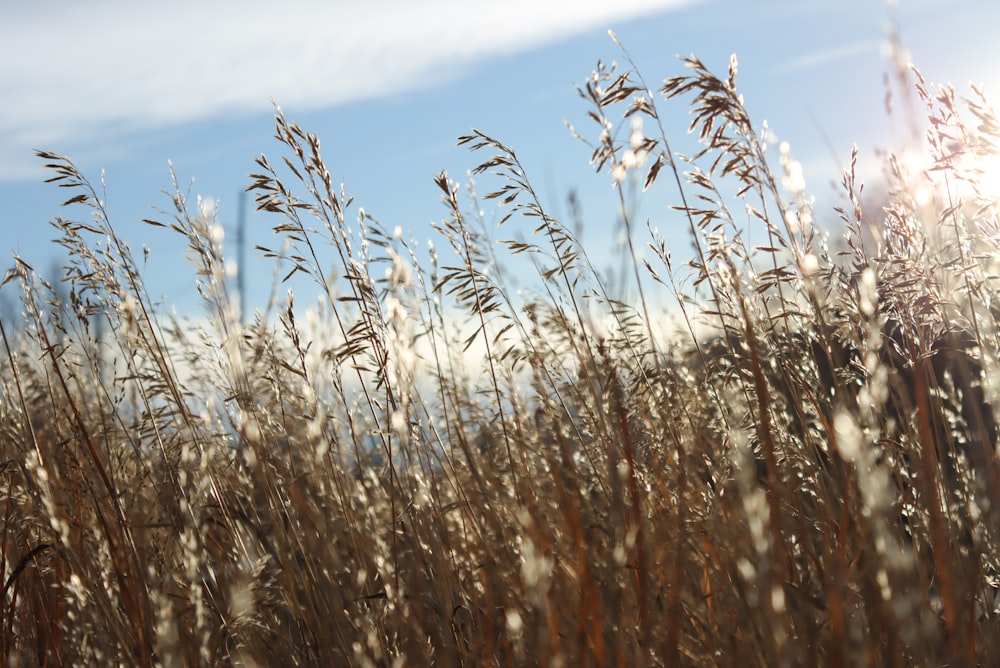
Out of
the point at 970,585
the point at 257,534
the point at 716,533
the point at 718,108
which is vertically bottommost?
the point at 970,585

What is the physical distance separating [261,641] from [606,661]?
967 millimetres

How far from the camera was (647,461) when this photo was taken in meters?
2.10

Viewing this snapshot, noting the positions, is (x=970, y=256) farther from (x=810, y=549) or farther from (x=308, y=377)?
(x=308, y=377)

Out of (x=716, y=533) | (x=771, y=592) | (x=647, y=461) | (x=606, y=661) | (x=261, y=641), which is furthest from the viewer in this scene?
(x=647, y=461)

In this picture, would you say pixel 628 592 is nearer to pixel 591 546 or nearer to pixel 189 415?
pixel 591 546

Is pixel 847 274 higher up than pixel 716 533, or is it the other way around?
pixel 847 274

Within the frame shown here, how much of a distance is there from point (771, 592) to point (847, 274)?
48.0 inches

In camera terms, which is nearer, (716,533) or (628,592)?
(628,592)

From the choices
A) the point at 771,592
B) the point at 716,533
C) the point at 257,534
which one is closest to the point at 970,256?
the point at 716,533

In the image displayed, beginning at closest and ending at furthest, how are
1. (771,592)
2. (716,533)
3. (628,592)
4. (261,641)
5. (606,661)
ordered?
1. (771,592)
2. (606,661)
3. (628,592)
4. (716,533)
5. (261,641)

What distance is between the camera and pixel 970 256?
2355 millimetres

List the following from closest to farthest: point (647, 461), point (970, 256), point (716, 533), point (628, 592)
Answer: point (628, 592), point (716, 533), point (647, 461), point (970, 256)

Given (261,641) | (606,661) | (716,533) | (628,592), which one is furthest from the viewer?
(261,641)

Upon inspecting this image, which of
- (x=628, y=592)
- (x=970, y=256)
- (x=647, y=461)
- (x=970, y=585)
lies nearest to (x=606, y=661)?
(x=628, y=592)
